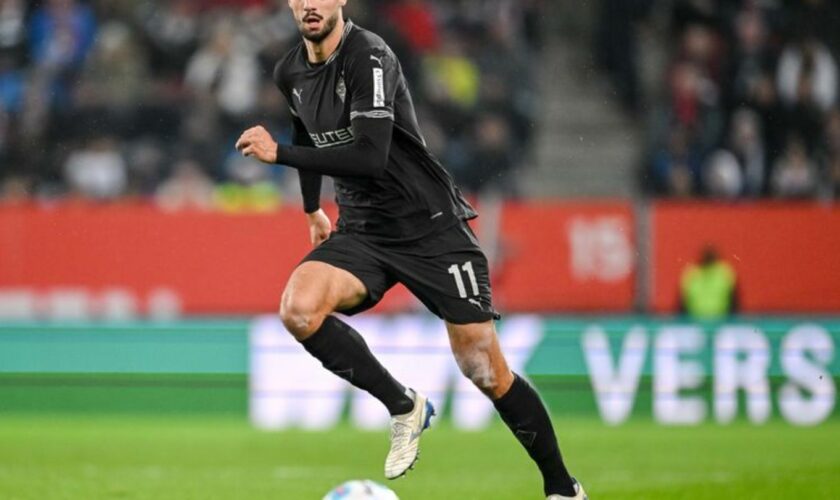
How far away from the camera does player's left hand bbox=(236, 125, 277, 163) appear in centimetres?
642

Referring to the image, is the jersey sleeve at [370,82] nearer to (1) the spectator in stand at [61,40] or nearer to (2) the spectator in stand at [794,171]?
(2) the spectator in stand at [794,171]

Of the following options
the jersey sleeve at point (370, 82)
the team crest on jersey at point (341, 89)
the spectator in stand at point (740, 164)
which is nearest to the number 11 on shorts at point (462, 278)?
the jersey sleeve at point (370, 82)

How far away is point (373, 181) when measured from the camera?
7035mm

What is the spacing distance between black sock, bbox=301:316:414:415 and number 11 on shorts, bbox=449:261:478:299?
49 cm

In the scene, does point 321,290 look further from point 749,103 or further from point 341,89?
point 749,103

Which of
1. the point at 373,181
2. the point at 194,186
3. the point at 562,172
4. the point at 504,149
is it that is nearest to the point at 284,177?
the point at 194,186

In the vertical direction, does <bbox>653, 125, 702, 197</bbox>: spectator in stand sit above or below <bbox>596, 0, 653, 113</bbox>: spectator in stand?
below

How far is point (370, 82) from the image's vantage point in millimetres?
6793

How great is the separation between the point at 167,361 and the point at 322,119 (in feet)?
22.7

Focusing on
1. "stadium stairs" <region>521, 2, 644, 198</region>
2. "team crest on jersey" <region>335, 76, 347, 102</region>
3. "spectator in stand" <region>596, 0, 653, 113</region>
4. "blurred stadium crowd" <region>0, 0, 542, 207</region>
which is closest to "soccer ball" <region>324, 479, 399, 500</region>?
"team crest on jersey" <region>335, 76, 347, 102</region>

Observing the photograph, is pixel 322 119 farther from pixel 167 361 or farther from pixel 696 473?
pixel 167 361

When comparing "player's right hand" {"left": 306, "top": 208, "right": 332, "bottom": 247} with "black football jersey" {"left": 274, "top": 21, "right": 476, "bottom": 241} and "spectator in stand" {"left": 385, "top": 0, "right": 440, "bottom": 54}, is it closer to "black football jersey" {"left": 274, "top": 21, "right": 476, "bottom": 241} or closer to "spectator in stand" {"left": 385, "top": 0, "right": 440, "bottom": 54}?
"black football jersey" {"left": 274, "top": 21, "right": 476, "bottom": 241}

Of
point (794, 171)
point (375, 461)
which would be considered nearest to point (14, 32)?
point (375, 461)

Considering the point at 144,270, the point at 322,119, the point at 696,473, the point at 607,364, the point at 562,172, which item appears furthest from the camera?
the point at 562,172
